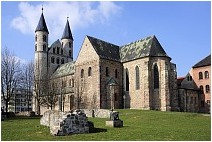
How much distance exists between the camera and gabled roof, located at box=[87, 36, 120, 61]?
183 ft

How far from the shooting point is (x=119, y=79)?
57.2 metres

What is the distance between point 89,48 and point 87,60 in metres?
2.16

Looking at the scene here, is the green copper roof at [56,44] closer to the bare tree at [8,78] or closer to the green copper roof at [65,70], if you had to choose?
the green copper roof at [65,70]

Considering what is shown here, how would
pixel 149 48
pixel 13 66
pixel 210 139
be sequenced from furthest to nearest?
pixel 149 48, pixel 13 66, pixel 210 139

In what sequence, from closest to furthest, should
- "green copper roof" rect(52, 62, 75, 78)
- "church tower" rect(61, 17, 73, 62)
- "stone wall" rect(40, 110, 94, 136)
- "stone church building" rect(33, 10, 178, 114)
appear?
"stone wall" rect(40, 110, 94, 136) < "stone church building" rect(33, 10, 178, 114) < "green copper roof" rect(52, 62, 75, 78) < "church tower" rect(61, 17, 73, 62)

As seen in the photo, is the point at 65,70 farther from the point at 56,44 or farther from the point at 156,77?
the point at 156,77

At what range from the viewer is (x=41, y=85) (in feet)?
185

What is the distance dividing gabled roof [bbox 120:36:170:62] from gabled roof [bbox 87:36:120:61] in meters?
1.40

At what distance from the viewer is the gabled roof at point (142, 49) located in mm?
53750

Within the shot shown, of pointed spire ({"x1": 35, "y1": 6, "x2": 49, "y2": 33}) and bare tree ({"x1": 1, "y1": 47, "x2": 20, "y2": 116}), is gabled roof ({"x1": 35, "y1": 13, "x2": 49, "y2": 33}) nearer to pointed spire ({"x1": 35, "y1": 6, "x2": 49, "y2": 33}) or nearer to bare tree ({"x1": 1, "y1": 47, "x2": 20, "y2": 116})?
pointed spire ({"x1": 35, "y1": 6, "x2": 49, "y2": 33})

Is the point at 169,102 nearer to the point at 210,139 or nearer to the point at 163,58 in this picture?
the point at 163,58

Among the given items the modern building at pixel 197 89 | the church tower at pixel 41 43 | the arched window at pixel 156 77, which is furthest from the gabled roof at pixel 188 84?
the church tower at pixel 41 43

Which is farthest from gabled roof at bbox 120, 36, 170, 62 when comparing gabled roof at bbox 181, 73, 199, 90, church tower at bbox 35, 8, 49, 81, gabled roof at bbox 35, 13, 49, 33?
gabled roof at bbox 35, 13, 49, 33

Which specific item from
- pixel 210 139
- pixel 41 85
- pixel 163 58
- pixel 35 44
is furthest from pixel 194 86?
pixel 210 139
